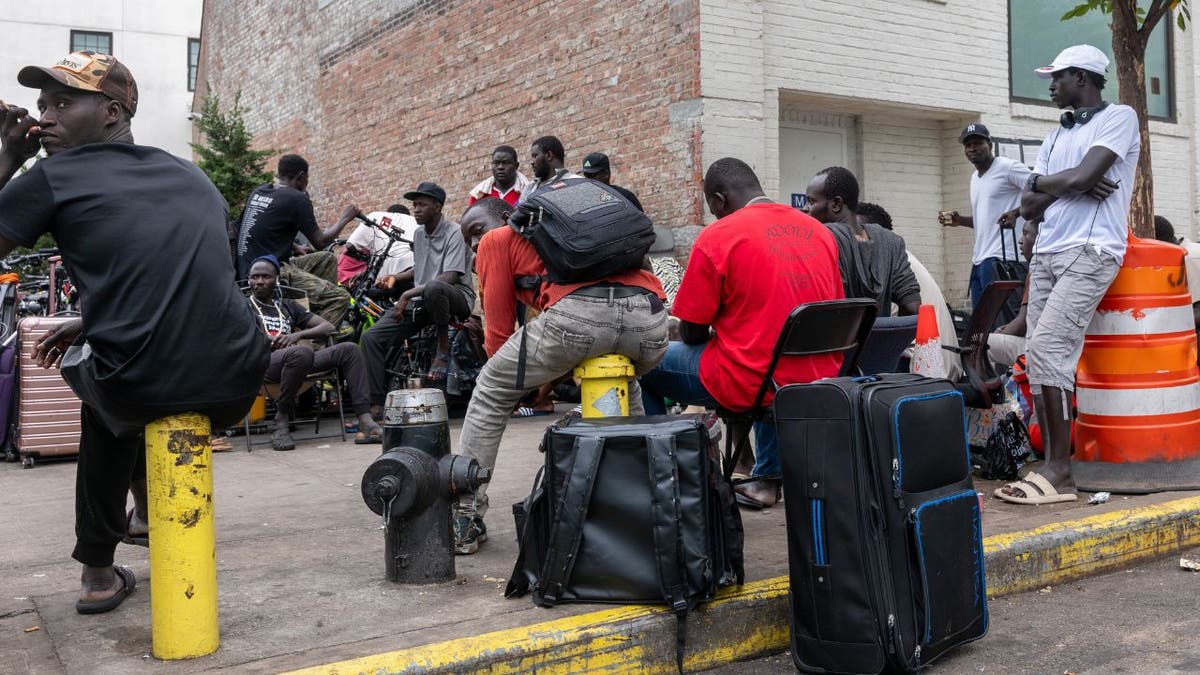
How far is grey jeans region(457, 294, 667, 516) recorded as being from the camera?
434 centimetres

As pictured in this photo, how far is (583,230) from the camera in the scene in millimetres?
A: 4258

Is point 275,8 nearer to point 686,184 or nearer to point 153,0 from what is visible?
point 686,184

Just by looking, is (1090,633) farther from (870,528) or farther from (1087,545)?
(870,528)

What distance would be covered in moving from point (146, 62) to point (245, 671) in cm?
3424

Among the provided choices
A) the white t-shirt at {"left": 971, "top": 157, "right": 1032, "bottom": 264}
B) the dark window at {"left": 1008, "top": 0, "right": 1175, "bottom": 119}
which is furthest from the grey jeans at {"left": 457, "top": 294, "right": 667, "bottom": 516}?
the dark window at {"left": 1008, "top": 0, "right": 1175, "bottom": 119}

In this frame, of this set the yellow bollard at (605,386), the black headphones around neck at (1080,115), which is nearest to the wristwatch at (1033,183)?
the black headphones around neck at (1080,115)

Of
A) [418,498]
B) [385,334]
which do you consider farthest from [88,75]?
[385,334]

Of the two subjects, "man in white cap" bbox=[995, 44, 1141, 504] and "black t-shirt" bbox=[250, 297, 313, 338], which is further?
"black t-shirt" bbox=[250, 297, 313, 338]

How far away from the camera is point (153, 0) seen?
3359 cm

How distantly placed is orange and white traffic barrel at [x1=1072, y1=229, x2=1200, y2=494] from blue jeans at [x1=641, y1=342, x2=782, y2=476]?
6.09ft

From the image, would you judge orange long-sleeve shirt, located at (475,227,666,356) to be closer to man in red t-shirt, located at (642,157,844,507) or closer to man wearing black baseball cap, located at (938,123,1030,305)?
man in red t-shirt, located at (642,157,844,507)

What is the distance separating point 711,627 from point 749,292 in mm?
1517

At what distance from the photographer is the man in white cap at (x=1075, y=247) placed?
5.56m

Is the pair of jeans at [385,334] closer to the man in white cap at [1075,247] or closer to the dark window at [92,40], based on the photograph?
the man in white cap at [1075,247]
